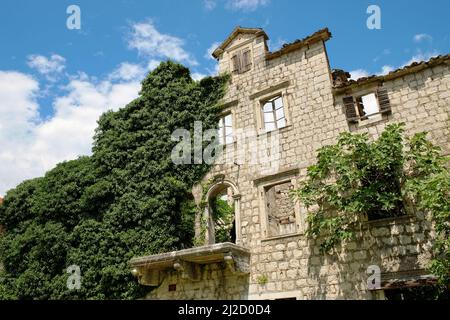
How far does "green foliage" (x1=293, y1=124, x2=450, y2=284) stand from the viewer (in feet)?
27.9

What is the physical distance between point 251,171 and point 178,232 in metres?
2.94

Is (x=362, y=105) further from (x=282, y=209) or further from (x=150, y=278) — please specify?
(x=150, y=278)

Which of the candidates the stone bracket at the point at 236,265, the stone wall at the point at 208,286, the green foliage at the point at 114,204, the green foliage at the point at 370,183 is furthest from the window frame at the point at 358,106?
the stone wall at the point at 208,286

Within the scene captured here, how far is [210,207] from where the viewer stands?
1183cm

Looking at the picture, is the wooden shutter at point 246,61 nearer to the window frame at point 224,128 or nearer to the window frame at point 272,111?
the window frame at point 272,111

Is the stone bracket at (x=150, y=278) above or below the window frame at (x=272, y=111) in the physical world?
below

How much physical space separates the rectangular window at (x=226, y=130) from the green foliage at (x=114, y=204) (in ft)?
1.37

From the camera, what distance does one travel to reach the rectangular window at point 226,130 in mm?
12469

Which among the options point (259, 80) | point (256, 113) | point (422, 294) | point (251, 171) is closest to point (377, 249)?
point (422, 294)

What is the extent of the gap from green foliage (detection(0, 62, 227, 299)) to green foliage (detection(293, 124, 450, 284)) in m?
4.13

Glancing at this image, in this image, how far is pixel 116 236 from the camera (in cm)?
1168

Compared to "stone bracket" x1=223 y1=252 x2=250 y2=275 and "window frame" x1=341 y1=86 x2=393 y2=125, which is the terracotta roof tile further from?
"stone bracket" x1=223 y1=252 x2=250 y2=275

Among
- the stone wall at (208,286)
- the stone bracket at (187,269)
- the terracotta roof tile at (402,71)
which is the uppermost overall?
the terracotta roof tile at (402,71)

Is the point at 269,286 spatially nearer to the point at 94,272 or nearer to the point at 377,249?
the point at 377,249
